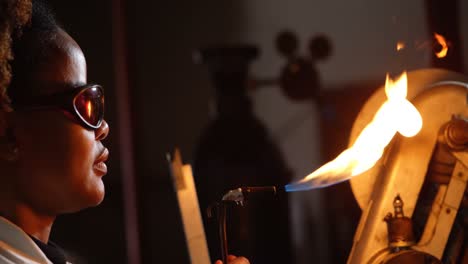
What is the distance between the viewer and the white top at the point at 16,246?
1.14m

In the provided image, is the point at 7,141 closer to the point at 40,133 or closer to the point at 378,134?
the point at 40,133

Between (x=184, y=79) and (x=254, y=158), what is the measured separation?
41 cm

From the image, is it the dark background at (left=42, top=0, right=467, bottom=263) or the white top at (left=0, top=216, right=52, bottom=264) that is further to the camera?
the dark background at (left=42, top=0, right=467, bottom=263)

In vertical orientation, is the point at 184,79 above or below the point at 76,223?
above

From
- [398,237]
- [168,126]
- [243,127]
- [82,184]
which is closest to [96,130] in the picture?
[82,184]

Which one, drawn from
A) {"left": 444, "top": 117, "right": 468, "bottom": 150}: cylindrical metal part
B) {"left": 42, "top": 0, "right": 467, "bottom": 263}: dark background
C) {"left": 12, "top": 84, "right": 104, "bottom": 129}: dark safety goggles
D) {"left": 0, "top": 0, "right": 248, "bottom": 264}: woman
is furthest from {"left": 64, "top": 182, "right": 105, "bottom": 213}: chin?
{"left": 42, "top": 0, "right": 467, "bottom": 263}: dark background

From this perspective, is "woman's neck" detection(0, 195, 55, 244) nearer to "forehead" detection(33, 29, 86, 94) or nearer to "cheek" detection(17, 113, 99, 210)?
→ "cheek" detection(17, 113, 99, 210)

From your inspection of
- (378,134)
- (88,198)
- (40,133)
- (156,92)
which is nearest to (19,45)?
(40,133)

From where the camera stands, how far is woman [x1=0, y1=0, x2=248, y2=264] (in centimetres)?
117

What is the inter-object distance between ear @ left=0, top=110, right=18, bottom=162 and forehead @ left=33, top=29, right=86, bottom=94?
7cm

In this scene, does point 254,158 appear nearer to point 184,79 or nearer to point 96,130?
point 184,79

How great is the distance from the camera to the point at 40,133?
3.92 feet

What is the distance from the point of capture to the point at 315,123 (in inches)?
92.9

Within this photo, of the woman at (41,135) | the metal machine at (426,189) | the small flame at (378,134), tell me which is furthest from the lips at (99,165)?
the metal machine at (426,189)
